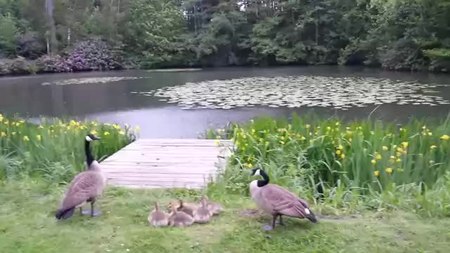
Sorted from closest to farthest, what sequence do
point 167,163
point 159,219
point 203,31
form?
point 159,219
point 167,163
point 203,31

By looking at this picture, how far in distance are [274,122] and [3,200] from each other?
2870 millimetres

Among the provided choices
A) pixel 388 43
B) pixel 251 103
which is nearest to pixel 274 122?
pixel 251 103

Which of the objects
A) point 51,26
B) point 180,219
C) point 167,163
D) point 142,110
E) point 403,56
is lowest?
point 142,110

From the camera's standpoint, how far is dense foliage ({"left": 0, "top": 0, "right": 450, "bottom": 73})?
29297 millimetres

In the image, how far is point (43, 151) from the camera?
4.85 meters

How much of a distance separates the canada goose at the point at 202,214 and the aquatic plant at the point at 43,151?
5.81ft

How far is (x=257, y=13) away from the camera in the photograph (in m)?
32.2

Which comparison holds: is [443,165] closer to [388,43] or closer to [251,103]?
[251,103]

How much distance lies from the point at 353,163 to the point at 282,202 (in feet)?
4.80

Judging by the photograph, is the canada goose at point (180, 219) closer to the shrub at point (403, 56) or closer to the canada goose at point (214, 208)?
the canada goose at point (214, 208)

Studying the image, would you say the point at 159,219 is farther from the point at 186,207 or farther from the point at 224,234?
the point at 224,234

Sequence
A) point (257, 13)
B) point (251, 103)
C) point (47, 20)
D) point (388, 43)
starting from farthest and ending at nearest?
point (257, 13) → point (47, 20) → point (388, 43) → point (251, 103)

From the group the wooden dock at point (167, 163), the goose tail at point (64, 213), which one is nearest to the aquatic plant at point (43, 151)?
the wooden dock at point (167, 163)

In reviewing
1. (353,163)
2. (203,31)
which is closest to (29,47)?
(203,31)
